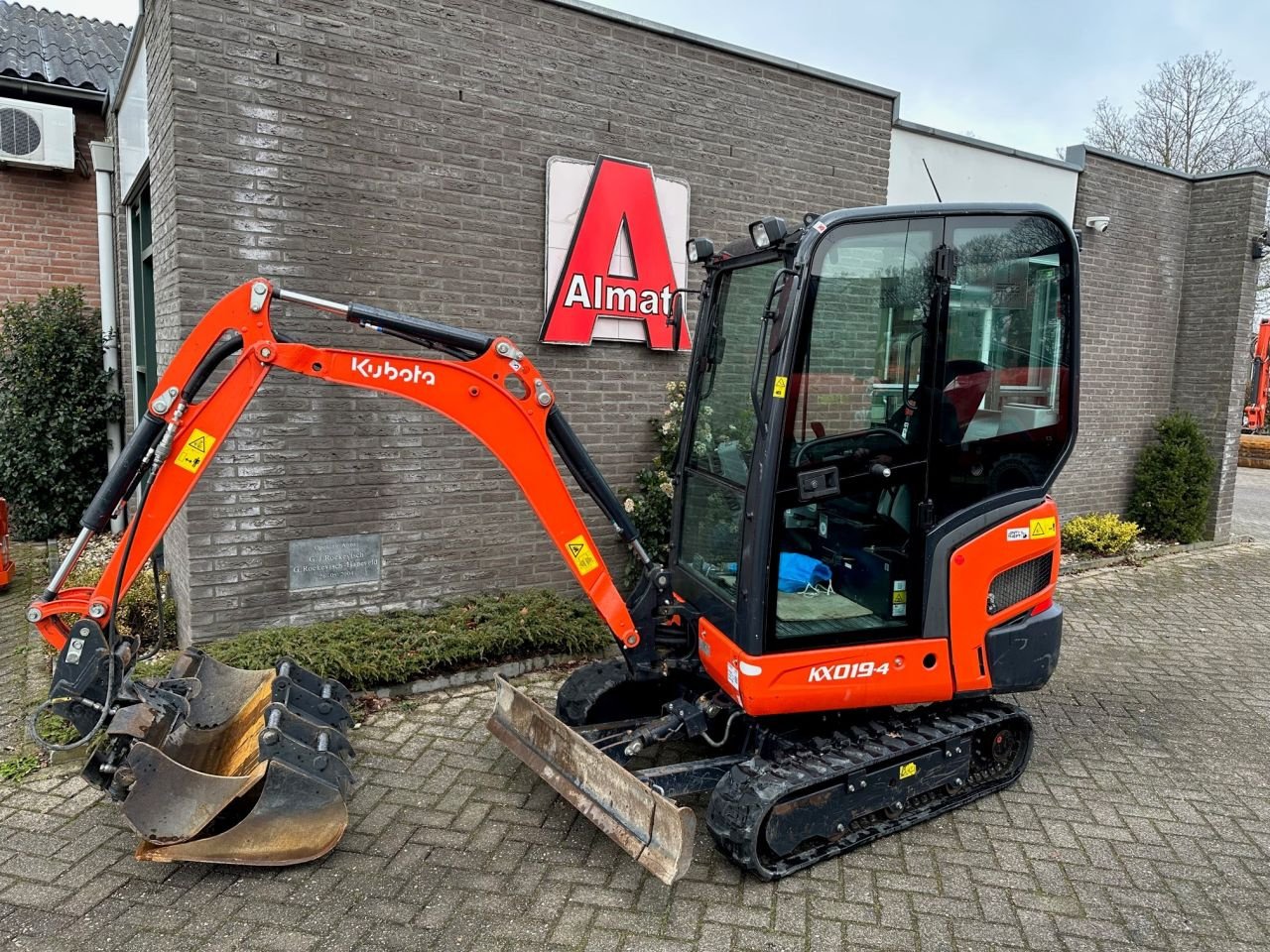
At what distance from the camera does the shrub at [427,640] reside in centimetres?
502

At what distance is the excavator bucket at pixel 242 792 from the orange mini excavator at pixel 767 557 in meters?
0.01

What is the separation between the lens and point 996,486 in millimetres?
3828

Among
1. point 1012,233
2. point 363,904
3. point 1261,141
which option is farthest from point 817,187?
point 1261,141

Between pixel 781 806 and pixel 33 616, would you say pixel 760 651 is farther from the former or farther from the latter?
pixel 33 616

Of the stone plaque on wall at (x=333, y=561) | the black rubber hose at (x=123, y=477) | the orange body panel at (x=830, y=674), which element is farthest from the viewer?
the stone plaque on wall at (x=333, y=561)

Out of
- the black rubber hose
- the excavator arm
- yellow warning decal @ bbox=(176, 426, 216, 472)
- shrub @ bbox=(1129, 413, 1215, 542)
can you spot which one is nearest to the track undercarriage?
the excavator arm

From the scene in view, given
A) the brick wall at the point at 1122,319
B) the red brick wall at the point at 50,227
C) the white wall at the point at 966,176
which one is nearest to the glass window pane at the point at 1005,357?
the white wall at the point at 966,176

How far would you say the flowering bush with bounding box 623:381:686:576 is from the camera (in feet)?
21.4

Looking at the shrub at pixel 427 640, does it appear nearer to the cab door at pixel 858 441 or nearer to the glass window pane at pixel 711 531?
the glass window pane at pixel 711 531

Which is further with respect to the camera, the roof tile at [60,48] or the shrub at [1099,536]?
the shrub at [1099,536]

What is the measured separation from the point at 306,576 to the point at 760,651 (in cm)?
335

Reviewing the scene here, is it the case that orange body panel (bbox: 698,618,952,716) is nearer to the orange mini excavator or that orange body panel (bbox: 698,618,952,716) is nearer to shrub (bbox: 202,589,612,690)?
the orange mini excavator

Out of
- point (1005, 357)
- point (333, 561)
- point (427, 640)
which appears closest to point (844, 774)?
point (1005, 357)

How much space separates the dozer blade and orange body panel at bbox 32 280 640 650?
748 millimetres
